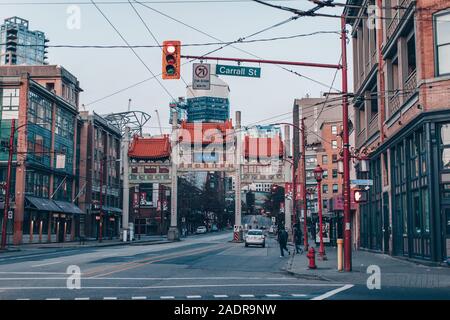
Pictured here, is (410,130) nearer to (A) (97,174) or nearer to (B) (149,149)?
(B) (149,149)

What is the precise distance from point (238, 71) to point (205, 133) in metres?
53.8

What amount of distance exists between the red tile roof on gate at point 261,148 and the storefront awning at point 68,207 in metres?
21.1

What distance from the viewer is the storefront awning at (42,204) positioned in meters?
54.1

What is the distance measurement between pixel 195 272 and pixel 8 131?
37.8m

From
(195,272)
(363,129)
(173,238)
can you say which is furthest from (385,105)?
(173,238)

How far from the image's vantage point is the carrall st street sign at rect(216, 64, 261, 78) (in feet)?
62.2

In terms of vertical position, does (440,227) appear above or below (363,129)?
below

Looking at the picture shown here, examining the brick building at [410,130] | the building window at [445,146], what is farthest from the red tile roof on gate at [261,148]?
the building window at [445,146]

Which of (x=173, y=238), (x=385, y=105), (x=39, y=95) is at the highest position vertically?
(x=39, y=95)

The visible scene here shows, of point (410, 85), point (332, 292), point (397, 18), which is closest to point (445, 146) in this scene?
point (410, 85)

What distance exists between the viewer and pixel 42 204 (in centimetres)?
5647

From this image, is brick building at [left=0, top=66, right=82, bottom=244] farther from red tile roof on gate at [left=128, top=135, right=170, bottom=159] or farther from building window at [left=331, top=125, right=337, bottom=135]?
building window at [left=331, top=125, right=337, bottom=135]
